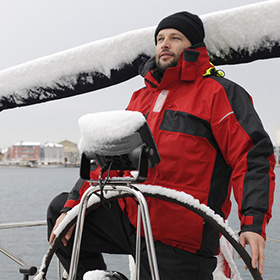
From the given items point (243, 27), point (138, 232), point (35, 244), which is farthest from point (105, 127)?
point (35, 244)

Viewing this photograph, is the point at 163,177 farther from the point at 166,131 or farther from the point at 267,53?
the point at 267,53

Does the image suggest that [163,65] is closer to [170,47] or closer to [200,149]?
[170,47]

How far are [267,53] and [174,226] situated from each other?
2.72 ft

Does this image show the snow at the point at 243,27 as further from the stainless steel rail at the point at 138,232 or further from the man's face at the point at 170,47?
the stainless steel rail at the point at 138,232

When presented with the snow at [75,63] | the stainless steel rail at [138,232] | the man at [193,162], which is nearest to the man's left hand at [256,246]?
the man at [193,162]

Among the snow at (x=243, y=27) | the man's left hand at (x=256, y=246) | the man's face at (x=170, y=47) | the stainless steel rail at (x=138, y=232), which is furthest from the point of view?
the snow at (x=243, y=27)

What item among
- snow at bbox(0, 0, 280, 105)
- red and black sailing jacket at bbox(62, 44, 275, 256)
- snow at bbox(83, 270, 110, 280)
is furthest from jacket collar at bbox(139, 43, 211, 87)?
snow at bbox(83, 270, 110, 280)

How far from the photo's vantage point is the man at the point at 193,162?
111cm

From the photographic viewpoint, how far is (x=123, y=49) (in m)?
1.94

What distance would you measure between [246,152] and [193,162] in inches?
5.7

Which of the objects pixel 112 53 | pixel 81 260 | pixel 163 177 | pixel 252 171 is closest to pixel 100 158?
pixel 163 177

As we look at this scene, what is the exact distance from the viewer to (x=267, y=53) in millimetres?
1668

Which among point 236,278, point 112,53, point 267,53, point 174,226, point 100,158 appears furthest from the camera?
point 112,53

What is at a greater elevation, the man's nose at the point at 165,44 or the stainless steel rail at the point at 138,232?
the man's nose at the point at 165,44
